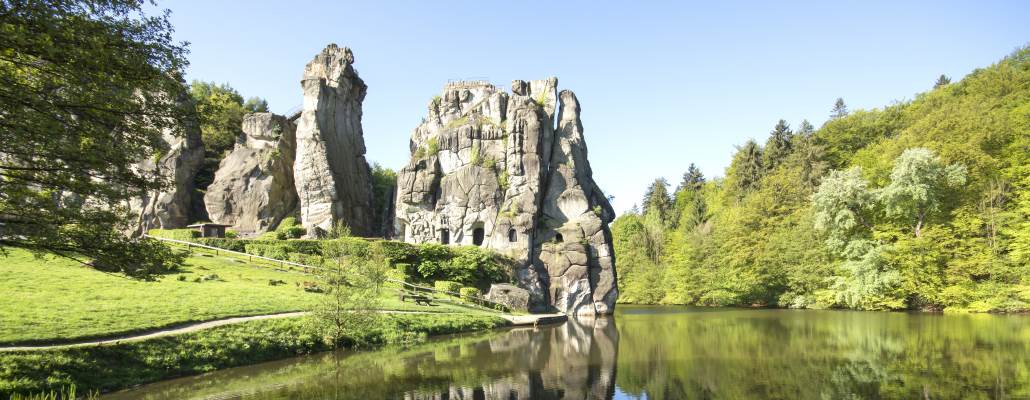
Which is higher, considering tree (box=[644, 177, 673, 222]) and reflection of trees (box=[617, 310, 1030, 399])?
tree (box=[644, 177, 673, 222])

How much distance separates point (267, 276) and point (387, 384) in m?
22.2

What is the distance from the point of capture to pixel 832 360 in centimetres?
1867

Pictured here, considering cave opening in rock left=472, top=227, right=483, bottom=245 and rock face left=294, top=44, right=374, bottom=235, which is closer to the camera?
rock face left=294, top=44, right=374, bottom=235

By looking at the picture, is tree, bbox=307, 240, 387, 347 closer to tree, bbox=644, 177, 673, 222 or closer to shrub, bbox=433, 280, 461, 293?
shrub, bbox=433, 280, 461, 293

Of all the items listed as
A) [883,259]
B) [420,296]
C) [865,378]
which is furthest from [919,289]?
[420,296]

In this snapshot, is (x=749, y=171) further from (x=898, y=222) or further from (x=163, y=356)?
(x=163, y=356)

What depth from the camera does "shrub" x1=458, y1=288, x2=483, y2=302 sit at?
3825 cm

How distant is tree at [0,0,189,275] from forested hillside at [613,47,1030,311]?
44.4 meters

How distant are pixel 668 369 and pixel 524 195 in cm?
3316

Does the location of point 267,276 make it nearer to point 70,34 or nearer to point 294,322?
point 294,322

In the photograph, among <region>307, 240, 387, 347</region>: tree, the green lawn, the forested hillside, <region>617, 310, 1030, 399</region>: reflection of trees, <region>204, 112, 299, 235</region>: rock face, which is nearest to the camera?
<region>617, 310, 1030, 399</region>: reflection of trees

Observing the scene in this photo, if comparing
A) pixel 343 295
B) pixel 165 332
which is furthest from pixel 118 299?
pixel 343 295

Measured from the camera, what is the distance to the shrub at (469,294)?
3825 cm

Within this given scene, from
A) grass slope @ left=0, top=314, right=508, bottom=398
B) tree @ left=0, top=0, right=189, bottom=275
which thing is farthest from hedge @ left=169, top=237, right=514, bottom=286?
tree @ left=0, top=0, right=189, bottom=275
